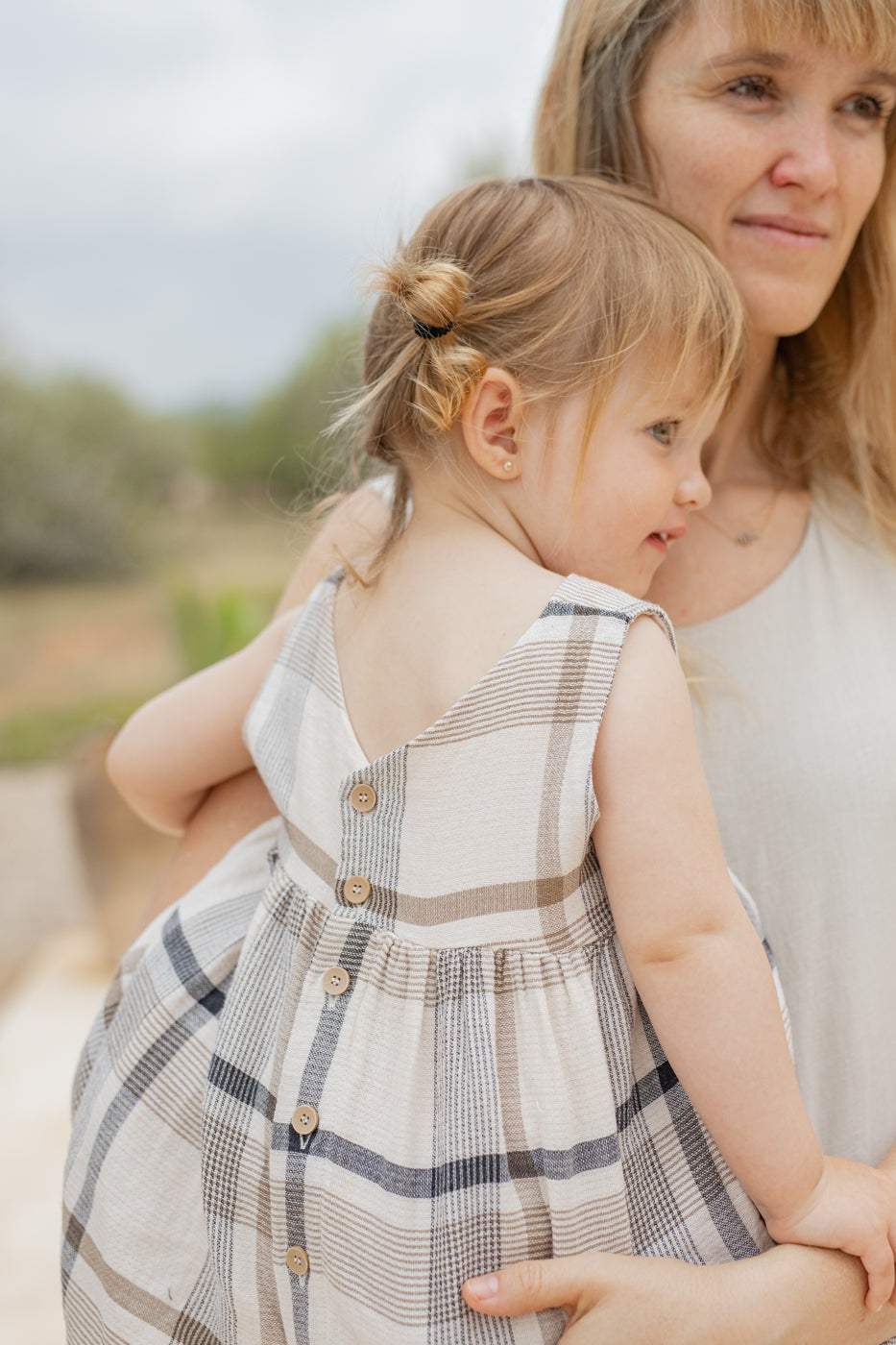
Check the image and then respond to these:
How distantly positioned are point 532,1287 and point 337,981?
0.27 metres

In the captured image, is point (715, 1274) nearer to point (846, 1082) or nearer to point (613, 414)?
point (846, 1082)

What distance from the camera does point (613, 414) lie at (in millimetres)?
1028

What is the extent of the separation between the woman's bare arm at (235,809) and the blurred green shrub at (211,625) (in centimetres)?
276

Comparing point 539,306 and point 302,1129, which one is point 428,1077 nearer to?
point 302,1129

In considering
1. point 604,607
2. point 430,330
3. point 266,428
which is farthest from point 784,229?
point 266,428

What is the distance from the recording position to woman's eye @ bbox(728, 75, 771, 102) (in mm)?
1248

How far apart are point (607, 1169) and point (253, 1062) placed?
0.32m

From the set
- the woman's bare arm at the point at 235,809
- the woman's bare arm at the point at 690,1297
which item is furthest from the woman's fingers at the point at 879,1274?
the woman's bare arm at the point at 235,809

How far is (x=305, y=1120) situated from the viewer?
0.93 m

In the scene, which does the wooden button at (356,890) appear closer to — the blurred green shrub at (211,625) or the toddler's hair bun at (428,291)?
the toddler's hair bun at (428,291)

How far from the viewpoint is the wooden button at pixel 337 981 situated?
952 mm

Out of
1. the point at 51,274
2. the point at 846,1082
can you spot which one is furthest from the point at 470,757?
the point at 51,274

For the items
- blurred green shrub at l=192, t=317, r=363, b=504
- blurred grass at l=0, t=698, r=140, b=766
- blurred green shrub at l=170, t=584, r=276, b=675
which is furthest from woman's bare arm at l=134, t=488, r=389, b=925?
blurred green shrub at l=192, t=317, r=363, b=504

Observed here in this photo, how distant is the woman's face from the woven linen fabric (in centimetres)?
59
